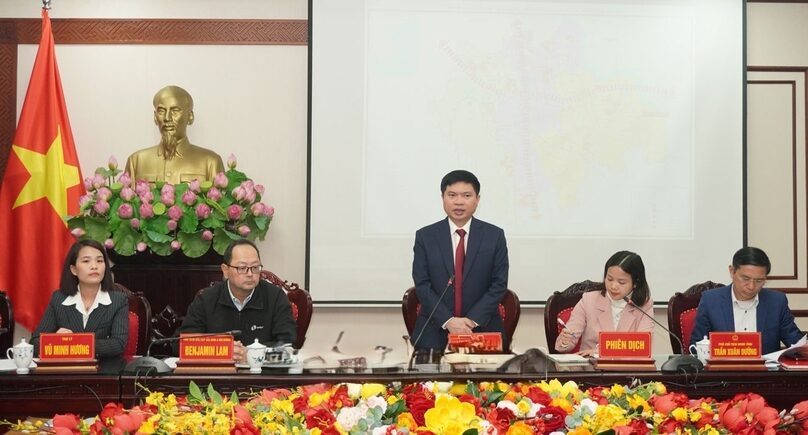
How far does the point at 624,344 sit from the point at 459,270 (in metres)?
0.95

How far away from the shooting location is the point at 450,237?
3.69 m

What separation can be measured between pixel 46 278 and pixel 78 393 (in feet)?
7.12

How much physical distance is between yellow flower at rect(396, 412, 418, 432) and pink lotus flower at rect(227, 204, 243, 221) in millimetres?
2998

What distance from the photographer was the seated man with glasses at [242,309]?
3252 mm

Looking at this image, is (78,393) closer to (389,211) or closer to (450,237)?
(450,237)

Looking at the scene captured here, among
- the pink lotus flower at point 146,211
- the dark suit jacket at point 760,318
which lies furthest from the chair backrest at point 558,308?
the pink lotus flower at point 146,211

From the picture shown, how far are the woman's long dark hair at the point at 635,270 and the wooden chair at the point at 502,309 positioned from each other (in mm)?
485

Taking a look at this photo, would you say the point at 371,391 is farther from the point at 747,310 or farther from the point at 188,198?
the point at 188,198

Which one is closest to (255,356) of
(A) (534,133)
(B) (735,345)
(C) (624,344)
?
(C) (624,344)

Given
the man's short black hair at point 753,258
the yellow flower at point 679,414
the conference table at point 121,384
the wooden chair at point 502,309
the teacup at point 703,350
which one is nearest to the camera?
the yellow flower at point 679,414

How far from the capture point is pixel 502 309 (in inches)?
147

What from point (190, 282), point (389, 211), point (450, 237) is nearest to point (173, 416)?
point (450, 237)

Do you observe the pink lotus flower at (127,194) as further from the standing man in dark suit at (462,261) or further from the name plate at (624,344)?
the name plate at (624,344)

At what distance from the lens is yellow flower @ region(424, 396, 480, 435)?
133cm
